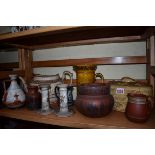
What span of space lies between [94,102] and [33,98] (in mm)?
391

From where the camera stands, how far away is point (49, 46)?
108 cm

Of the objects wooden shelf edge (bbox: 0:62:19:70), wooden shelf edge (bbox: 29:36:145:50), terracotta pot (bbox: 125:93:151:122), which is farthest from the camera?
wooden shelf edge (bbox: 0:62:19:70)

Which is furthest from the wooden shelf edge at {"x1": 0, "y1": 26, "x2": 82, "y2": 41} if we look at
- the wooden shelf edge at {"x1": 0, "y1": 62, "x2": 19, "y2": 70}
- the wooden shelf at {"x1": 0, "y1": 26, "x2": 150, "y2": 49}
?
the wooden shelf edge at {"x1": 0, "y1": 62, "x2": 19, "y2": 70}

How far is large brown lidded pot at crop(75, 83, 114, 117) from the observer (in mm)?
638

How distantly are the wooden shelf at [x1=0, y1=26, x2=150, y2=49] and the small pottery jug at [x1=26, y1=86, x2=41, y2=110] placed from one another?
1.01 ft

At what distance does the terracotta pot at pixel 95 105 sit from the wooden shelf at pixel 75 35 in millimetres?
315

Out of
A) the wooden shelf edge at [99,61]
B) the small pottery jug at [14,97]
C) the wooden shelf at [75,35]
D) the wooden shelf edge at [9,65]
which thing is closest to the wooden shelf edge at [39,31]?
the wooden shelf at [75,35]

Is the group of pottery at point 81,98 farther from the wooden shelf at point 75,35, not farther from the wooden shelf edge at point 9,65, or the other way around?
the wooden shelf edge at point 9,65

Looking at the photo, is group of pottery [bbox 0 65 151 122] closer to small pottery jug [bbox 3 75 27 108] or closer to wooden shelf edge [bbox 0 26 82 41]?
small pottery jug [bbox 3 75 27 108]

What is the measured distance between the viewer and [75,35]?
837mm

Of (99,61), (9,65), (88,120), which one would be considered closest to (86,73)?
(99,61)

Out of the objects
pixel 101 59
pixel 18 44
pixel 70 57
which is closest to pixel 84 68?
pixel 101 59

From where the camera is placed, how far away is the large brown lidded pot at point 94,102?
0.64 meters

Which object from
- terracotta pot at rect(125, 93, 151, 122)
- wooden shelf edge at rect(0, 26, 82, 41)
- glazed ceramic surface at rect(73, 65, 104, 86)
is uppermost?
wooden shelf edge at rect(0, 26, 82, 41)
